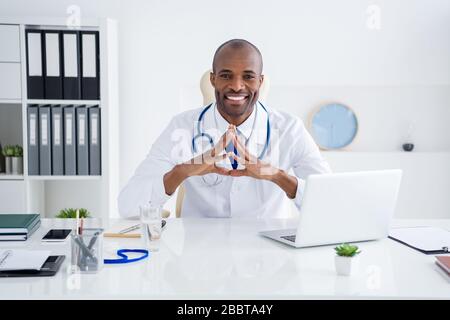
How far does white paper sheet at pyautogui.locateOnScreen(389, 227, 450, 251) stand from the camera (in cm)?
161

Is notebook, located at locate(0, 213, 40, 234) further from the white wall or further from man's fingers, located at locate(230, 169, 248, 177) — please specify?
the white wall

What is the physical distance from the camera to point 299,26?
3.36m

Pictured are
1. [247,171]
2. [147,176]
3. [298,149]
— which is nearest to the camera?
[247,171]

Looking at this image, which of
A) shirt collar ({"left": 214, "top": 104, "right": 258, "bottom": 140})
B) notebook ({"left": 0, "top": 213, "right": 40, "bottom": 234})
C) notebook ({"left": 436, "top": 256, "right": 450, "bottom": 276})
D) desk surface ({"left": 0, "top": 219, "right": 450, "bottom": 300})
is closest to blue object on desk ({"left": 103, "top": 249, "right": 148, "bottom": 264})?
desk surface ({"left": 0, "top": 219, "right": 450, "bottom": 300})

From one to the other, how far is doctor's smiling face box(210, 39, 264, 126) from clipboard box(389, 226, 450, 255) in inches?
31.6

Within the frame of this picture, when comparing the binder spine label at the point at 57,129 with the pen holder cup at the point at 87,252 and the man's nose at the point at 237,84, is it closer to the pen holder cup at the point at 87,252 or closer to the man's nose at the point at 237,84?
the man's nose at the point at 237,84

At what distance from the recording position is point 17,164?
10.5 feet

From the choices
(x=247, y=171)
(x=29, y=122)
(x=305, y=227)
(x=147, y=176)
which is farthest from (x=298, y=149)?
(x=29, y=122)

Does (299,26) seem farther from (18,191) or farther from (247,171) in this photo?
(18,191)

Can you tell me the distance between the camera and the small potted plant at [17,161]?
10.5 feet

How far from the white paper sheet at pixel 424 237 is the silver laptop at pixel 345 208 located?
97mm

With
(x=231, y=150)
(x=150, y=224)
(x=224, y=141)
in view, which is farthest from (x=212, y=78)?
(x=150, y=224)

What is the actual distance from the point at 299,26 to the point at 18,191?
1906mm
